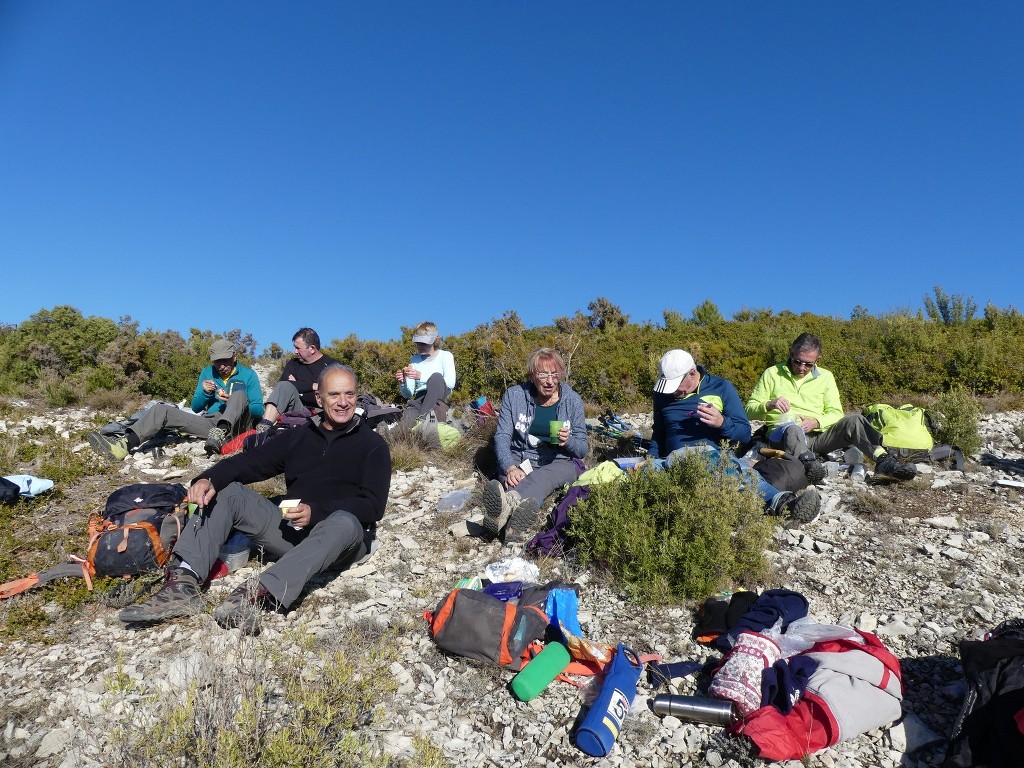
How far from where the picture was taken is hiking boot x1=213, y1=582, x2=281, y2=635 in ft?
10.5

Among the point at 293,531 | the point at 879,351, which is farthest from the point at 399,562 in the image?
the point at 879,351

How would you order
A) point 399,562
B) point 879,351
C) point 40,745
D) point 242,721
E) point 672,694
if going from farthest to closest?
point 879,351
point 399,562
point 672,694
point 40,745
point 242,721

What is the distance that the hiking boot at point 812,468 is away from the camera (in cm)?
563

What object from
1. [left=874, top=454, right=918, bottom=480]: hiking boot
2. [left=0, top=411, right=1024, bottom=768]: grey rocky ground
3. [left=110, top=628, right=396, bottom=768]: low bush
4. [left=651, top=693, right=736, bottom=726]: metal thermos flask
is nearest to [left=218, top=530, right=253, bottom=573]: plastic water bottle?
[left=0, top=411, right=1024, bottom=768]: grey rocky ground

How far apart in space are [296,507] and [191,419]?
14.1 feet

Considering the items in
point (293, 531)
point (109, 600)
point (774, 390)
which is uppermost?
point (774, 390)

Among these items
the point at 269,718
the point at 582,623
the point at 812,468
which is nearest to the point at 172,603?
the point at 269,718

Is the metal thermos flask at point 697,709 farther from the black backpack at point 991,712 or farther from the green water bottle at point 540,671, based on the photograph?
the black backpack at point 991,712

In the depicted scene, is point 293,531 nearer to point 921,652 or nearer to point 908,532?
point 921,652

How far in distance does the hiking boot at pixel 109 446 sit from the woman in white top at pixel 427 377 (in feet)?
10.2

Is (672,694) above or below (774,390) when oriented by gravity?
below

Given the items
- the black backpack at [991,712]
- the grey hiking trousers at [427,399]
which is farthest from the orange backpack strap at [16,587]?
the black backpack at [991,712]

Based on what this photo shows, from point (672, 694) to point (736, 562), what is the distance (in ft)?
4.34

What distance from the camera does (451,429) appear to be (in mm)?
7430
